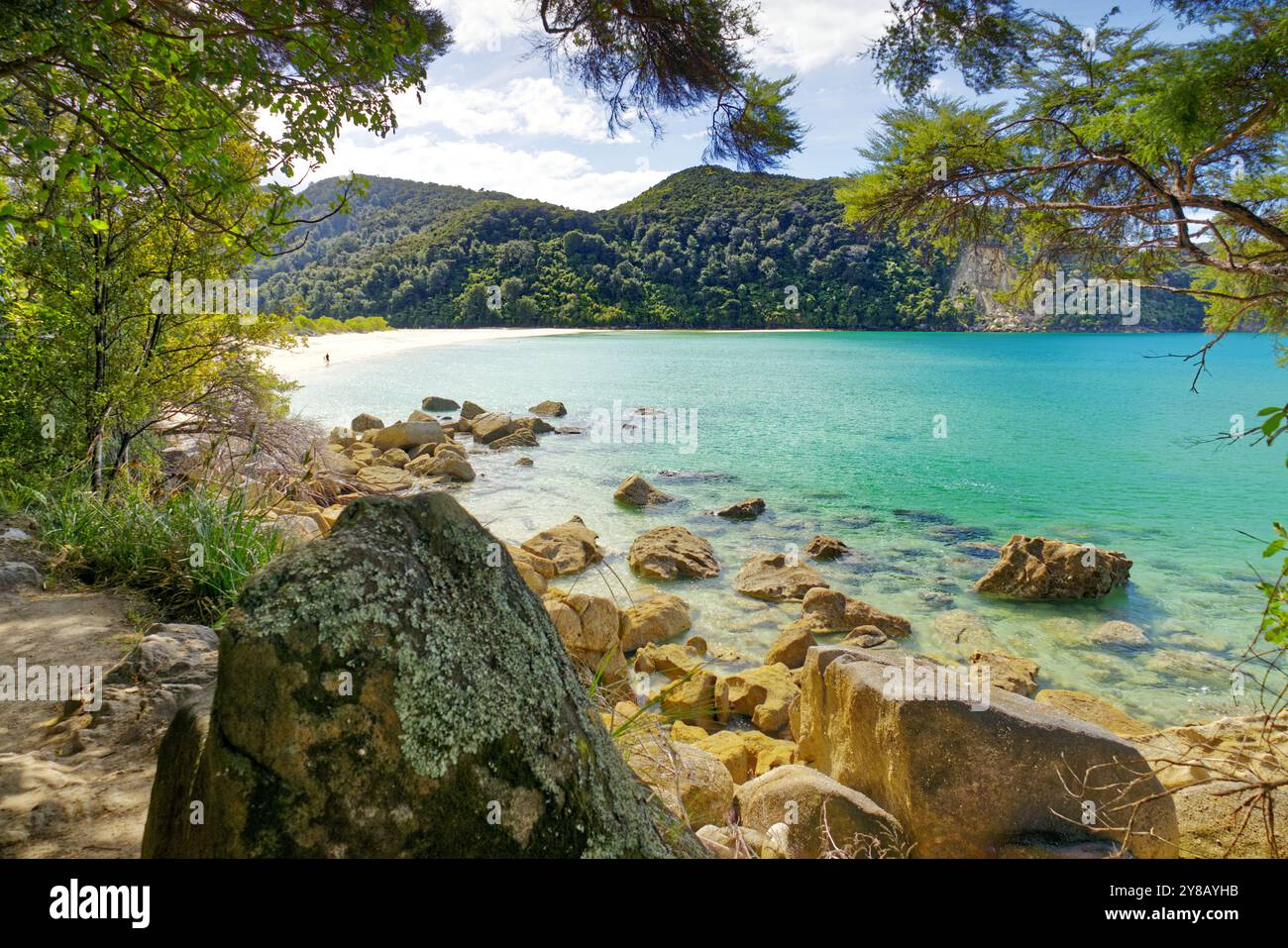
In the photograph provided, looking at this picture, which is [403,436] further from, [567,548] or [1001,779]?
[1001,779]

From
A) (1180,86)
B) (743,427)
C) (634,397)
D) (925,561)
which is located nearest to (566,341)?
(634,397)

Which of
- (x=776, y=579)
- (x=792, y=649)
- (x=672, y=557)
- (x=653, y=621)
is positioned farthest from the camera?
(x=672, y=557)

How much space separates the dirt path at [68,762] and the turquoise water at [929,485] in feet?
10.1

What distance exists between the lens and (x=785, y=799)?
4.11 m

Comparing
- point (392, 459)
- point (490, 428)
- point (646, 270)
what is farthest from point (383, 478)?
point (646, 270)

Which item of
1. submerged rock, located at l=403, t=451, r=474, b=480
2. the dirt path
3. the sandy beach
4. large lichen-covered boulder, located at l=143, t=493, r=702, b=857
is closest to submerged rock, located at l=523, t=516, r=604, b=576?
submerged rock, located at l=403, t=451, r=474, b=480

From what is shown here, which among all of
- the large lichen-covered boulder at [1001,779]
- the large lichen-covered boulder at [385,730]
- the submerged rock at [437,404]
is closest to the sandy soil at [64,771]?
the large lichen-covered boulder at [385,730]

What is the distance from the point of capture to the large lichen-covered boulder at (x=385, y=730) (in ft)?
5.24

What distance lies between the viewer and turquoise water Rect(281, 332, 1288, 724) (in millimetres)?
10203

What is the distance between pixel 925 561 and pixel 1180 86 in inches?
348

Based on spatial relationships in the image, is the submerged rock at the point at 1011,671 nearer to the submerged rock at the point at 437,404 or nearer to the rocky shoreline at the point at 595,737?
the rocky shoreline at the point at 595,737

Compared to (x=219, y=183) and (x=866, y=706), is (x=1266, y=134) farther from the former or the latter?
(x=219, y=183)

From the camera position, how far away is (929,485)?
66.6ft

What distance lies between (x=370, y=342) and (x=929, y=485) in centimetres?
5699
